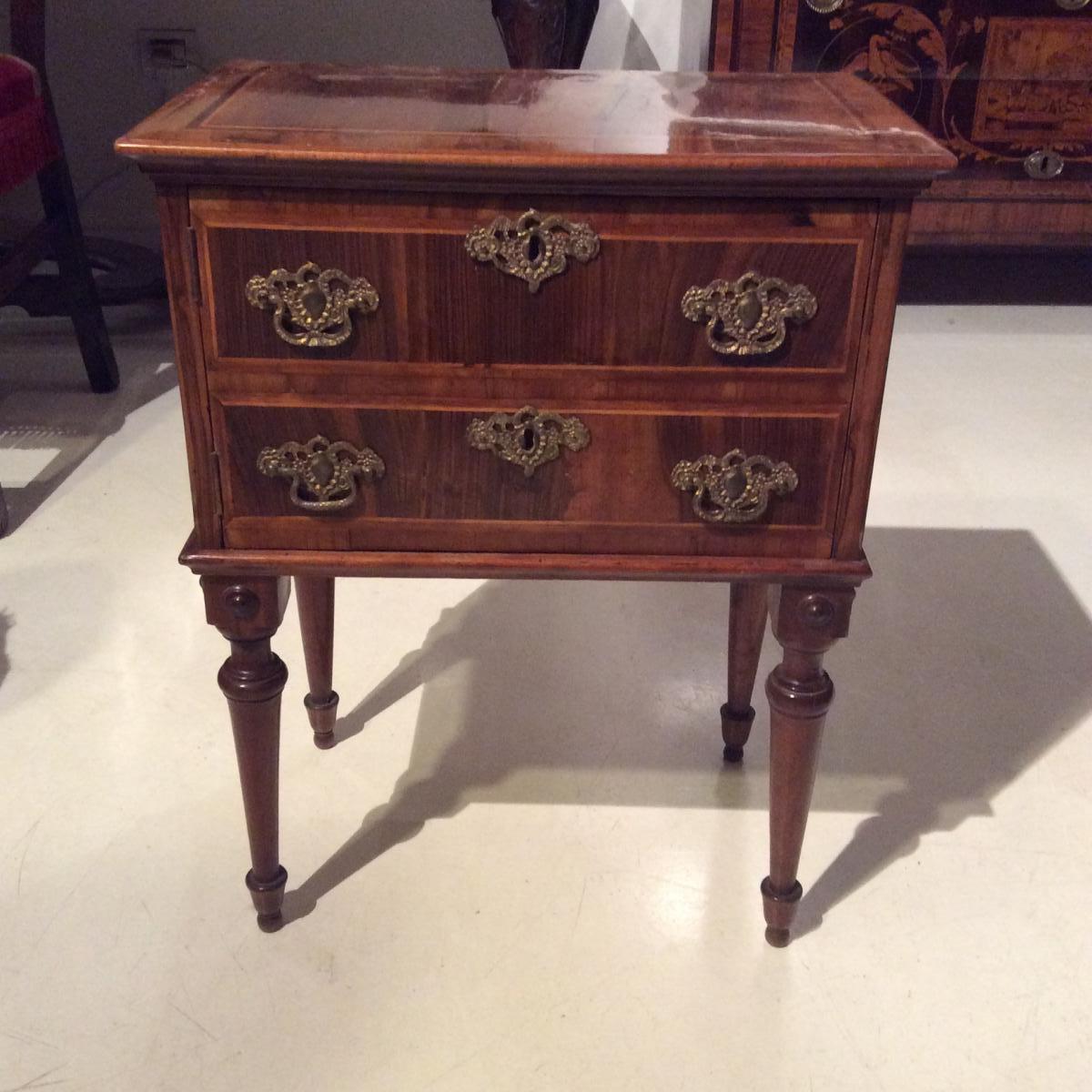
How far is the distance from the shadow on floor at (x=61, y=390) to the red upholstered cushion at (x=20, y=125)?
0.44m

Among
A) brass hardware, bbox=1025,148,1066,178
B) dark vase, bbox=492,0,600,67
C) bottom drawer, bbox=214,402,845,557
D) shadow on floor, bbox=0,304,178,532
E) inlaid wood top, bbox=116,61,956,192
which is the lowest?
shadow on floor, bbox=0,304,178,532

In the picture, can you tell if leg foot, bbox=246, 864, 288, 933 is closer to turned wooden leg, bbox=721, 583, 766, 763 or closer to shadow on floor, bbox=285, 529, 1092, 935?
shadow on floor, bbox=285, 529, 1092, 935

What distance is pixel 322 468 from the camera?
0.86m

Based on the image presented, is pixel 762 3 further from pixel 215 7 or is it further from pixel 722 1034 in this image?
pixel 722 1034

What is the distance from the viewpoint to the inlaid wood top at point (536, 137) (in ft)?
2.48

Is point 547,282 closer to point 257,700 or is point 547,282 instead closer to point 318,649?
point 257,700

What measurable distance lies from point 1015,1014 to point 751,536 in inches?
19.3

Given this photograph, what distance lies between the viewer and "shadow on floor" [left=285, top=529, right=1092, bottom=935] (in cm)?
125

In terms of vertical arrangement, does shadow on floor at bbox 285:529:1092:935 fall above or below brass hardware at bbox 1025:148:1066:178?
below

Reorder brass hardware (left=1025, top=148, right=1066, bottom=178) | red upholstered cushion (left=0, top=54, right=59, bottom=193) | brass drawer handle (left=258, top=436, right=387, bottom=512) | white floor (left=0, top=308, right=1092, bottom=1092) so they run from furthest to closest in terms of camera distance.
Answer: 1. brass hardware (left=1025, top=148, right=1066, bottom=178)
2. red upholstered cushion (left=0, top=54, right=59, bottom=193)
3. white floor (left=0, top=308, right=1092, bottom=1092)
4. brass drawer handle (left=258, top=436, right=387, bottom=512)

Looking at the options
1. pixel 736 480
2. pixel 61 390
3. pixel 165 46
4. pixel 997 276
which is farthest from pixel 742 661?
pixel 165 46

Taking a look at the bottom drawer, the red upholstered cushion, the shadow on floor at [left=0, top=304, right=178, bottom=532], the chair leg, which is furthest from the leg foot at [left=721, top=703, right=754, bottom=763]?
the chair leg

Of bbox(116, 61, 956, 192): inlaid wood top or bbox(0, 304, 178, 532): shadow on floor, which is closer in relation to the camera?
bbox(116, 61, 956, 192): inlaid wood top

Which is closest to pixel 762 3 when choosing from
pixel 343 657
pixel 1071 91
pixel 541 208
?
pixel 1071 91
